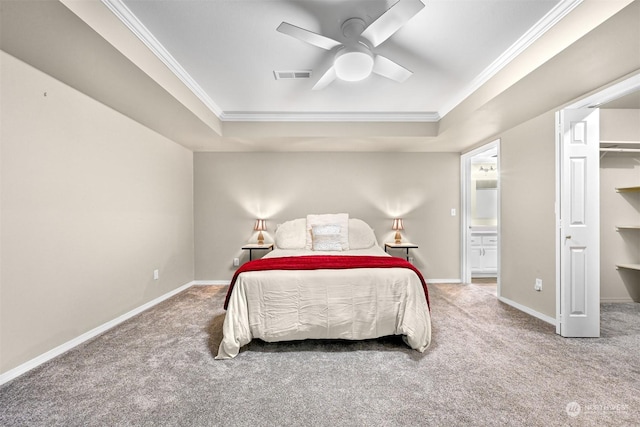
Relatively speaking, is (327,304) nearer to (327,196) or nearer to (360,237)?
(360,237)

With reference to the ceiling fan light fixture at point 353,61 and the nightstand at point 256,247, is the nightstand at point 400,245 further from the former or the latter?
the ceiling fan light fixture at point 353,61

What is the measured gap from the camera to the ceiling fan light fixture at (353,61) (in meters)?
1.82

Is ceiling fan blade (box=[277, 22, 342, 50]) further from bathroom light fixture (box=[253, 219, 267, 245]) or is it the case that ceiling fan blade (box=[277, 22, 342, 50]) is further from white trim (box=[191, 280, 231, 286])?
white trim (box=[191, 280, 231, 286])

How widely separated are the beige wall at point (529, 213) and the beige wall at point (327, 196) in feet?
3.26

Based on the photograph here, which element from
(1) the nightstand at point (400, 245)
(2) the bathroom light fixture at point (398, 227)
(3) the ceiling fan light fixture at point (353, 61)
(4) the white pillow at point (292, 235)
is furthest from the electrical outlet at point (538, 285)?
(3) the ceiling fan light fixture at point (353, 61)

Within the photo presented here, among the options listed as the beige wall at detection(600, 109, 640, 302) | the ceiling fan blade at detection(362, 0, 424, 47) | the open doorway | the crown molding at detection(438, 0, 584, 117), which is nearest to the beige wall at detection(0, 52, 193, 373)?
the ceiling fan blade at detection(362, 0, 424, 47)

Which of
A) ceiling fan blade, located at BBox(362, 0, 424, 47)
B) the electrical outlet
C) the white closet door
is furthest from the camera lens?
the electrical outlet

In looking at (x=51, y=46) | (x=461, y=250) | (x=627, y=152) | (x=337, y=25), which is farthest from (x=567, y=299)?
(x=51, y=46)

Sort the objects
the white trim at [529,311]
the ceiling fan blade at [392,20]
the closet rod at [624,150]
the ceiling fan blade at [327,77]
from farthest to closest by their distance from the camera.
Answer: the closet rod at [624,150], the white trim at [529,311], the ceiling fan blade at [327,77], the ceiling fan blade at [392,20]

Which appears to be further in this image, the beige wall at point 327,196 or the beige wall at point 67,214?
the beige wall at point 327,196

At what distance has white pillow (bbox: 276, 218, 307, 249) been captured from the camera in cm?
376

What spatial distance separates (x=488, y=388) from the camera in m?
1.69

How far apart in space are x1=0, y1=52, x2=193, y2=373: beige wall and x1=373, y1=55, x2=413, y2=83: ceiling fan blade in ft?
8.56

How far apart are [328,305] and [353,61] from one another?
192 centimetres
